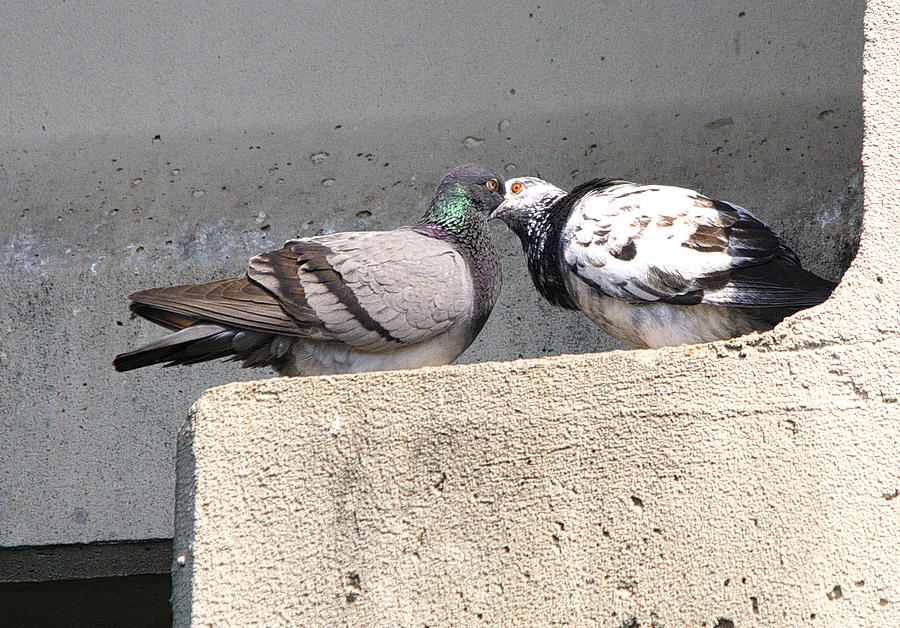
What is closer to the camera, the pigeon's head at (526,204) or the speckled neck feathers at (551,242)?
the speckled neck feathers at (551,242)

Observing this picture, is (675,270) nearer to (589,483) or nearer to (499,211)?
(499,211)

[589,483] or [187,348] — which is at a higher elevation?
[589,483]

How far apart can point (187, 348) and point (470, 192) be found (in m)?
1.02

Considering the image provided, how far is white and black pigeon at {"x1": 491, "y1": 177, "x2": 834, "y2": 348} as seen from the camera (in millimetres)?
2957

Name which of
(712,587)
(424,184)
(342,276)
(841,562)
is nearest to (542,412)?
(712,587)

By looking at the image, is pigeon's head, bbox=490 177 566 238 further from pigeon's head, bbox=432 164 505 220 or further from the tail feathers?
the tail feathers

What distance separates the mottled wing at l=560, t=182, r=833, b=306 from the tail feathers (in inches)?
35.6

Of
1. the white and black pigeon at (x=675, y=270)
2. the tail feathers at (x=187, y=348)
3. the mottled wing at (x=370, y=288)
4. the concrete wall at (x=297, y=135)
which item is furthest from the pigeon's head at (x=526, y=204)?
the tail feathers at (x=187, y=348)

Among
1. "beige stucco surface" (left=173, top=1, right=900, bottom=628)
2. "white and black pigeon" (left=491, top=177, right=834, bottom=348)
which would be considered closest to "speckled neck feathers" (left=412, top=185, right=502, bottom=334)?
"white and black pigeon" (left=491, top=177, right=834, bottom=348)

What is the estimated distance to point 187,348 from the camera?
10.0 ft

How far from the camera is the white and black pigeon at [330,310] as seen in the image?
3020 mm

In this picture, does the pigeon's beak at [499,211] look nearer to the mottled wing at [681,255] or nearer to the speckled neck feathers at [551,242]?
the speckled neck feathers at [551,242]

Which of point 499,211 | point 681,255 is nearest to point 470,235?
point 499,211

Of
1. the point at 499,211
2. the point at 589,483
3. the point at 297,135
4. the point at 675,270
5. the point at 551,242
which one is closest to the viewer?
the point at 589,483
